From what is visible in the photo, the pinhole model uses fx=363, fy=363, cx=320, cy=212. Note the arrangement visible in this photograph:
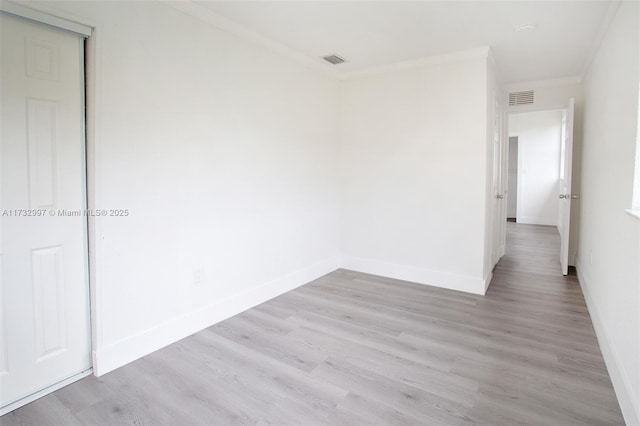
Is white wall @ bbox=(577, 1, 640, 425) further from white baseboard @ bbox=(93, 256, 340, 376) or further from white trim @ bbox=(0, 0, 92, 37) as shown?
white trim @ bbox=(0, 0, 92, 37)

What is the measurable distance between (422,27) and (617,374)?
9.03 feet

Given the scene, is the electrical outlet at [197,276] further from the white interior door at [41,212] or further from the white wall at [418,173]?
the white wall at [418,173]

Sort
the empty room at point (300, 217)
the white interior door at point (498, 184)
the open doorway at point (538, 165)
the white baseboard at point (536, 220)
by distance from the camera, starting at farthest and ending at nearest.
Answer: the white baseboard at point (536, 220) → the open doorway at point (538, 165) → the white interior door at point (498, 184) → the empty room at point (300, 217)

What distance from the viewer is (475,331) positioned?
282 cm

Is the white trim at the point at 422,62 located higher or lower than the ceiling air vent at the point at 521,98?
higher

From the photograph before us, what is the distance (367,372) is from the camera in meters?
2.24

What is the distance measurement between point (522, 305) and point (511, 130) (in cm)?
677

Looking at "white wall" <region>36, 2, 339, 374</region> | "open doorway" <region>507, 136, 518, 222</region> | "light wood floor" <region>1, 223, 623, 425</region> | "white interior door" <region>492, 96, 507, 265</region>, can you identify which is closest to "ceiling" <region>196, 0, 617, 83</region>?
"white wall" <region>36, 2, 339, 374</region>

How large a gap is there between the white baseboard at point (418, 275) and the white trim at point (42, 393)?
299 centimetres

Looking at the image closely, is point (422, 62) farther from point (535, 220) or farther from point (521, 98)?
point (535, 220)

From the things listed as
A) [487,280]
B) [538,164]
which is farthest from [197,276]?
[538,164]

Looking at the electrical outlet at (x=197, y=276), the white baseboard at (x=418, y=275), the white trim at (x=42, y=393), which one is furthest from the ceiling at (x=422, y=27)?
the white trim at (x=42, y=393)

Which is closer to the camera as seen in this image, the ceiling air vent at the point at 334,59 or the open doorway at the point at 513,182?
the ceiling air vent at the point at 334,59

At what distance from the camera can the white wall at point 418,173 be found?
3674 millimetres
